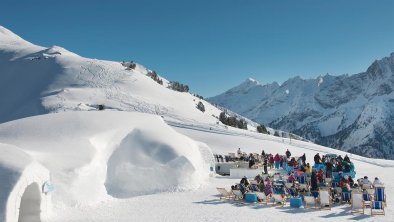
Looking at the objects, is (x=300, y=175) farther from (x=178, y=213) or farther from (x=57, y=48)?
(x=57, y=48)

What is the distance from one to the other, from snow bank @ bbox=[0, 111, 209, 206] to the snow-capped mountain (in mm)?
37555

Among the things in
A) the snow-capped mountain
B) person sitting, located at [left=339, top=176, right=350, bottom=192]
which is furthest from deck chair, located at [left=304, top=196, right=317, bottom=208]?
the snow-capped mountain

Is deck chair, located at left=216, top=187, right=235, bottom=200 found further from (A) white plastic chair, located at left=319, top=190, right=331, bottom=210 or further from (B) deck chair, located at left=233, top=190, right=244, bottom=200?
(A) white plastic chair, located at left=319, top=190, right=331, bottom=210

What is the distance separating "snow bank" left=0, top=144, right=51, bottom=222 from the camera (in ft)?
57.0

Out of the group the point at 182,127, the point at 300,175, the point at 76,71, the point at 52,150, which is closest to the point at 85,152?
the point at 52,150

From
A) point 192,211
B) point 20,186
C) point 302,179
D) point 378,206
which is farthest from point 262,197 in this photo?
point 20,186

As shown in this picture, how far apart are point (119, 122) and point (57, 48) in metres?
98.6

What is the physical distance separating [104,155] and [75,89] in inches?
2539

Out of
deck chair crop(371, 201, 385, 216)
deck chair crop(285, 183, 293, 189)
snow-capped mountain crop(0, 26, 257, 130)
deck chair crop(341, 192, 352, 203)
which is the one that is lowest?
deck chair crop(371, 201, 385, 216)

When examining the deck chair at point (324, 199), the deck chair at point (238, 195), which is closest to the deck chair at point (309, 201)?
the deck chair at point (324, 199)

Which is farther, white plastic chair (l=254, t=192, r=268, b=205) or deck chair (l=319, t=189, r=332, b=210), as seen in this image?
white plastic chair (l=254, t=192, r=268, b=205)

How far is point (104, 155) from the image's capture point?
27.0 metres

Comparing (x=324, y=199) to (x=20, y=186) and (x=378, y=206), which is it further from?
(x=20, y=186)

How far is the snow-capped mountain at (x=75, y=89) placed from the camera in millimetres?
78188
